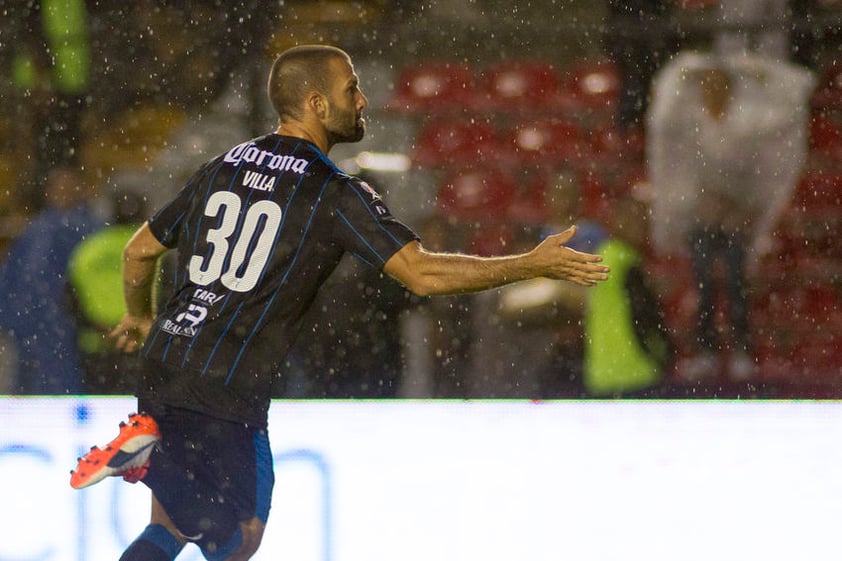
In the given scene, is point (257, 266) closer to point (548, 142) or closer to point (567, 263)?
point (567, 263)

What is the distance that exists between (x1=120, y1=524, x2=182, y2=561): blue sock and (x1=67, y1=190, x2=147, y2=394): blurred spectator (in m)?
3.01

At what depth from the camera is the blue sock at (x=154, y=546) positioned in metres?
2.61

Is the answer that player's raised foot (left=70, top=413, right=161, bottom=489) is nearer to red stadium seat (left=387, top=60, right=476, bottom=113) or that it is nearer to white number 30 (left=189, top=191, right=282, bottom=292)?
white number 30 (left=189, top=191, right=282, bottom=292)

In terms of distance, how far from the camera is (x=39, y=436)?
3.36 meters

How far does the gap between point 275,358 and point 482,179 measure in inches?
169

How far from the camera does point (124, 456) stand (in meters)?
2.50

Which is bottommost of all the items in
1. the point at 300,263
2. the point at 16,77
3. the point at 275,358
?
the point at 275,358

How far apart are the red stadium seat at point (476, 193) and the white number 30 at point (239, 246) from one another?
13.0ft

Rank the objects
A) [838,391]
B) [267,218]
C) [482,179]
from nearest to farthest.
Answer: [267,218]
[838,391]
[482,179]

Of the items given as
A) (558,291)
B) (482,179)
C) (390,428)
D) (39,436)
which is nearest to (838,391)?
(558,291)

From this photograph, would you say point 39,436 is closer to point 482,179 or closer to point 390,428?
point 390,428

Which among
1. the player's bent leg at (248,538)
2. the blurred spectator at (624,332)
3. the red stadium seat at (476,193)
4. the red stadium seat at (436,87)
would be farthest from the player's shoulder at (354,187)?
the red stadium seat at (436,87)

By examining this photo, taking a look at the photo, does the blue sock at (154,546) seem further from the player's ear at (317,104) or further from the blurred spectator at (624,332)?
the blurred spectator at (624,332)

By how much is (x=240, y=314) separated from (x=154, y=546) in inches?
21.5
